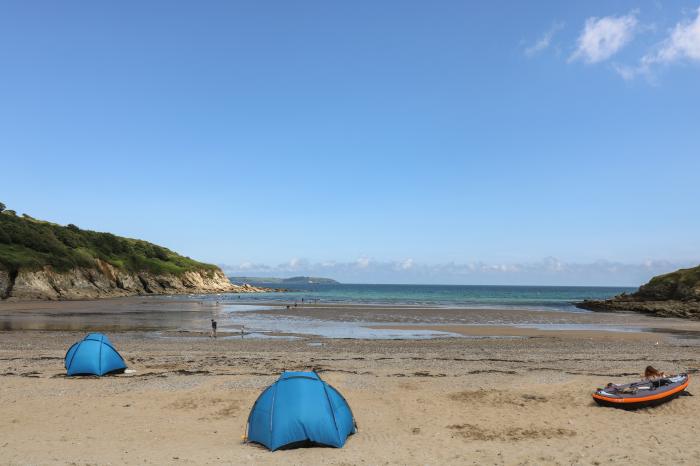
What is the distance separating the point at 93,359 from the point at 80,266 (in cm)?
8738

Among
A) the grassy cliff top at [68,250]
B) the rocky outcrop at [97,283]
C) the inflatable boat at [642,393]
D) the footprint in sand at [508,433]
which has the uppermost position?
the grassy cliff top at [68,250]

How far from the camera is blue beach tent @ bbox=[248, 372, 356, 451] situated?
1284 centimetres

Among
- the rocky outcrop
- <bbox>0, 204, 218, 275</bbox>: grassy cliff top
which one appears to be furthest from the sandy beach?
<bbox>0, 204, 218, 275</bbox>: grassy cliff top

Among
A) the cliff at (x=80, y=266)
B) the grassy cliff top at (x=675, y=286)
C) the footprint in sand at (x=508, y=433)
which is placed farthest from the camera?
the cliff at (x=80, y=266)

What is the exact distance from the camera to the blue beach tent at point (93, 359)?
21344 millimetres

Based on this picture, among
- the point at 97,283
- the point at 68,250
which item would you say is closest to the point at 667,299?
the point at 97,283

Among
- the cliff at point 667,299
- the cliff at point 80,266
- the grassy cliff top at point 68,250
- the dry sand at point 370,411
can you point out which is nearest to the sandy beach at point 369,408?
the dry sand at point 370,411

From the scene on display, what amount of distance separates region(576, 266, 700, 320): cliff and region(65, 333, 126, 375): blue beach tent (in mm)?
69643

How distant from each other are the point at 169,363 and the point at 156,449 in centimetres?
1333

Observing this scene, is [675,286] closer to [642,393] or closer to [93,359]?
[642,393]

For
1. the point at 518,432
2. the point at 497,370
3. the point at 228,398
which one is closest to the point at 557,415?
the point at 518,432

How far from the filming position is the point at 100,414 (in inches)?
622

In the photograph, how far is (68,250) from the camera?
99.0m

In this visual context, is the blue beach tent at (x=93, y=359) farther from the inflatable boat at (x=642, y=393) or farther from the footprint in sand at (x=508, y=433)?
the inflatable boat at (x=642, y=393)
